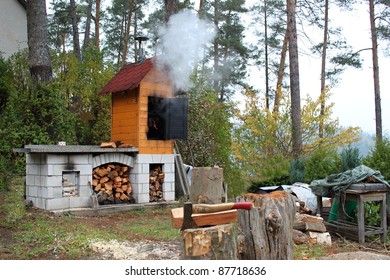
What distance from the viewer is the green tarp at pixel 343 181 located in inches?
256

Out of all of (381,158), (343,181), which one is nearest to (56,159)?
(343,181)

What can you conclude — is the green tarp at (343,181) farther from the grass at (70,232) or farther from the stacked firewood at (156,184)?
the stacked firewood at (156,184)

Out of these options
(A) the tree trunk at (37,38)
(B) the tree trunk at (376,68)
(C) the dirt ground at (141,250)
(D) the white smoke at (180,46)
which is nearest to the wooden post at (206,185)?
(C) the dirt ground at (141,250)

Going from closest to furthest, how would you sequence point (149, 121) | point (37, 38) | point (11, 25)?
point (149, 121) → point (37, 38) → point (11, 25)

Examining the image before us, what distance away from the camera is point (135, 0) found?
19922 mm

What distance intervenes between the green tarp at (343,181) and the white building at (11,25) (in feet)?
41.5

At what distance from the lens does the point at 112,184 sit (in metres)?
8.04

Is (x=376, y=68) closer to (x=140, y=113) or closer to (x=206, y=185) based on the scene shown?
(x=140, y=113)

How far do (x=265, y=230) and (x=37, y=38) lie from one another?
315 inches

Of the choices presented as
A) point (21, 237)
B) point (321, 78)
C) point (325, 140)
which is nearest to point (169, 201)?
point (21, 237)

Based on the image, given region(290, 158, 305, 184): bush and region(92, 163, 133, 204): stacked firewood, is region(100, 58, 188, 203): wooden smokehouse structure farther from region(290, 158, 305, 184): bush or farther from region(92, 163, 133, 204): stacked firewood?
region(290, 158, 305, 184): bush

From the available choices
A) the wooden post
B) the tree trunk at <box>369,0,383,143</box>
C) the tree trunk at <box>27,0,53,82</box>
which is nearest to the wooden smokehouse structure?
the tree trunk at <box>27,0,53,82</box>

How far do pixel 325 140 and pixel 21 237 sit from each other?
11.1 meters
